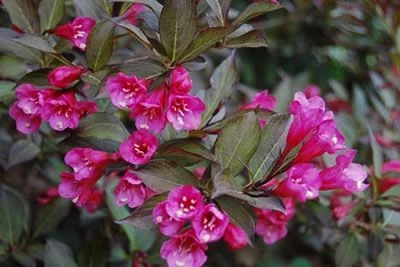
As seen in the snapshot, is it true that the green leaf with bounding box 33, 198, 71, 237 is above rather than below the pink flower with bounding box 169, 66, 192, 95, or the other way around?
→ below

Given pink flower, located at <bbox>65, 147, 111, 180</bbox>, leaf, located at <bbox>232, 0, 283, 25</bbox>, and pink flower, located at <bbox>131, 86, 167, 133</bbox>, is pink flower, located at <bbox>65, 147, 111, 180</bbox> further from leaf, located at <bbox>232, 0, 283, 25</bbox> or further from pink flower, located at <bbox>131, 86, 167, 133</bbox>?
leaf, located at <bbox>232, 0, 283, 25</bbox>

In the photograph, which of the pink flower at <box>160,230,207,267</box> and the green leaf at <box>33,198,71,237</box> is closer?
the pink flower at <box>160,230,207,267</box>

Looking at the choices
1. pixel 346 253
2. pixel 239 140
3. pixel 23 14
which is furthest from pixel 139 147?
pixel 346 253

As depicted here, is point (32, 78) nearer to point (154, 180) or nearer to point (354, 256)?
point (154, 180)

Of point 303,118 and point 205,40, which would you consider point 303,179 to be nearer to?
point 303,118

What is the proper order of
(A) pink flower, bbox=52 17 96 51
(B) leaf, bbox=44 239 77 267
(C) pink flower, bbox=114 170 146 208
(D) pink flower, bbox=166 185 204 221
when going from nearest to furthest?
(D) pink flower, bbox=166 185 204 221
(C) pink flower, bbox=114 170 146 208
(A) pink flower, bbox=52 17 96 51
(B) leaf, bbox=44 239 77 267

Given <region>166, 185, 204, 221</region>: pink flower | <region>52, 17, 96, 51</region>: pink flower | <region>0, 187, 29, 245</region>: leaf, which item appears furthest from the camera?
<region>0, 187, 29, 245</region>: leaf

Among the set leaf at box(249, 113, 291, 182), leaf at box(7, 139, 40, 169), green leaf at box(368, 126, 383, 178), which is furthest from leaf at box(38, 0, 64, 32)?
green leaf at box(368, 126, 383, 178)

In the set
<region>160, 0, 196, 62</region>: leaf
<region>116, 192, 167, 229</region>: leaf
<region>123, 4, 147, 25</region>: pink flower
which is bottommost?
<region>116, 192, 167, 229</region>: leaf
